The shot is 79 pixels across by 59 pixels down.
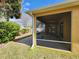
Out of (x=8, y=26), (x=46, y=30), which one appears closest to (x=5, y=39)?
(x=8, y=26)

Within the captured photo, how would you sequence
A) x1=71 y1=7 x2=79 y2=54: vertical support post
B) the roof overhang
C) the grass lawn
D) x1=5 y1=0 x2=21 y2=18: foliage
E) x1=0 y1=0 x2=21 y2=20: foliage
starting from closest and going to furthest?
the grass lawn
the roof overhang
x1=71 y1=7 x2=79 y2=54: vertical support post
x1=0 y1=0 x2=21 y2=20: foliage
x1=5 y1=0 x2=21 y2=18: foliage

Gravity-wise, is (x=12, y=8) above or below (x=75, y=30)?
above

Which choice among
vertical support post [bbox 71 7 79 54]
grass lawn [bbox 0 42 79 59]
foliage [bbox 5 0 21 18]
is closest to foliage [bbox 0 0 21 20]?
foliage [bbox 5 0 21 18]

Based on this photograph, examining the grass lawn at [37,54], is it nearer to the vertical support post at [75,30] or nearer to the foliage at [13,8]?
the vertical support post at [75,30]

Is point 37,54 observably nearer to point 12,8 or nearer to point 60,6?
point 60,6

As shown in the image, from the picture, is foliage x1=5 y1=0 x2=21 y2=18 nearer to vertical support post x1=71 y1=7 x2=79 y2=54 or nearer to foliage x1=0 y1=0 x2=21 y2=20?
→ foliage x1=0 y1=0 x2=21 y2=20

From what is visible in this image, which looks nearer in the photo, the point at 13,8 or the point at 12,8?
the point at 12,8

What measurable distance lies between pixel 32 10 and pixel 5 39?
4516mm

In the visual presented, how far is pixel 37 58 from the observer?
589cm

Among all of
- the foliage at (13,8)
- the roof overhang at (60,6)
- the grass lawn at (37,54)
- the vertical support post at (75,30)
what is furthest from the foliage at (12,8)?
the vertical support post at (75,30)

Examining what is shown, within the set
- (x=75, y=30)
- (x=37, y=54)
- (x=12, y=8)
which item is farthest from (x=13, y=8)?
(x=75, y=30)

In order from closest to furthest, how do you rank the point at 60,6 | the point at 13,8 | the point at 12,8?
the point at 60,6 < the point at 12,8 < the point at 13,8

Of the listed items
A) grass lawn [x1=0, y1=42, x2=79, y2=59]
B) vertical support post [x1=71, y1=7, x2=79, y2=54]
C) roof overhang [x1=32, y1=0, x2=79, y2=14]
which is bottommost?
grass lawn [x1=0, y1=42, x2=79, y2=59]

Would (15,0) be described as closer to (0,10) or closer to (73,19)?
(0,10)
